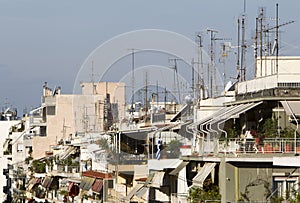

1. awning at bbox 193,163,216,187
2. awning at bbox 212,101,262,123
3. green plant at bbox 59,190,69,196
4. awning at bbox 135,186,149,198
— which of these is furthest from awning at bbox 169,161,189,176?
green plant at bbox 59,190,69,196

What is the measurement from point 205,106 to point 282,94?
9.76 metres

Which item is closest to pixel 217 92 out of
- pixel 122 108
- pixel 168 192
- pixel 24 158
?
pixel 168 192

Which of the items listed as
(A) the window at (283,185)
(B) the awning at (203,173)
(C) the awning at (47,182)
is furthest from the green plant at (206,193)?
(C) the awning at (47,182)

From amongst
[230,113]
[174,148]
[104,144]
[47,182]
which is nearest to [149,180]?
[174,148]

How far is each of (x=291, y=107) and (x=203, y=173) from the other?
17.5ft

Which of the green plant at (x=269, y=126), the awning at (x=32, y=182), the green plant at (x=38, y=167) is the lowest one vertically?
the awning at (x=32, y=182)

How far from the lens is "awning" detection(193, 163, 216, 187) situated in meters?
35.3

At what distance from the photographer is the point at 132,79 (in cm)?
6819

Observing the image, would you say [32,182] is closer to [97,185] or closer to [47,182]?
[47,182]

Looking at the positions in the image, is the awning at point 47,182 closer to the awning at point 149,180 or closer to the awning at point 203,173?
the awning at point 149,180

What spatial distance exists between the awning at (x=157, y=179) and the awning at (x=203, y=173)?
8.81 meters

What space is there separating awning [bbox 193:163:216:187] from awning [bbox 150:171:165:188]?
8.81 m

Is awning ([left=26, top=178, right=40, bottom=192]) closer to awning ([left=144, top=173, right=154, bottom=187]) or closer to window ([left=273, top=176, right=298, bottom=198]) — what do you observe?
awning ([left=144, top=173, right=154, bottom=187])

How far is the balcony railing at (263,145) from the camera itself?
31.4 meters
